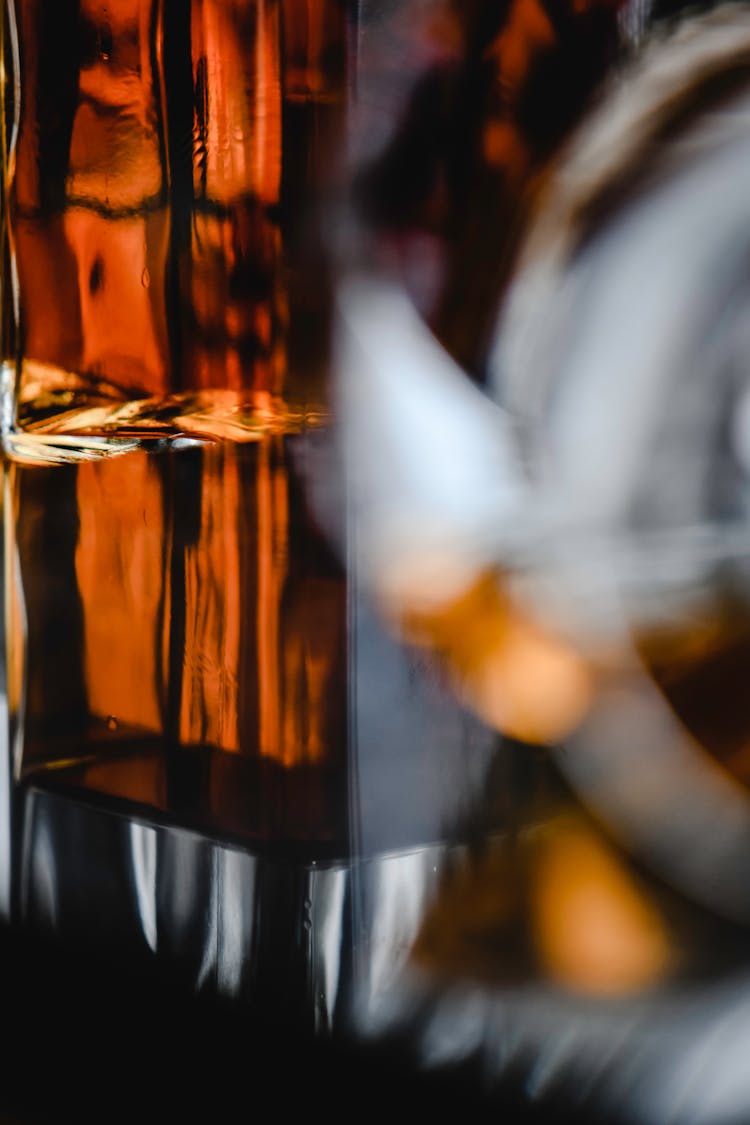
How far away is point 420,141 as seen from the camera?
0.85 ft

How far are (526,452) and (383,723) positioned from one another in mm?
77

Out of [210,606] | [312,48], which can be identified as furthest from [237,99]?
[210,606]

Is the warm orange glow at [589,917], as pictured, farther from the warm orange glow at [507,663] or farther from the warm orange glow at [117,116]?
the warm orange glow at [117,116]

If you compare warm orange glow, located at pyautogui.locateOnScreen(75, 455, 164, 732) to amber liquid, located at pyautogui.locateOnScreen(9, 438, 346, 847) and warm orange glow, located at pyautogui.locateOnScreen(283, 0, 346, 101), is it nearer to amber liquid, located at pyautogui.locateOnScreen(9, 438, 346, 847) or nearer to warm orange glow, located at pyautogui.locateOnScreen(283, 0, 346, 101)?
amber liquid, located at pyautogui.locateOnScreen(9, 438, 346, 847)

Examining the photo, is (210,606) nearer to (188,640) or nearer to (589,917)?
(188,640)

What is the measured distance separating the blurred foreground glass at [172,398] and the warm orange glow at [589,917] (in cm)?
6

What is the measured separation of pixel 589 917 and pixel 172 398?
175mm

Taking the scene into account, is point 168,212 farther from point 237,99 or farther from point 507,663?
point 507,663

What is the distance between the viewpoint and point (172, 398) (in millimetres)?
296

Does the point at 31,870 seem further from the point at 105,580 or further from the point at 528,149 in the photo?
the point at 528,149

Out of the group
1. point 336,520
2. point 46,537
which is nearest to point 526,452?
point 336,520

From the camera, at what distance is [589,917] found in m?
0.27

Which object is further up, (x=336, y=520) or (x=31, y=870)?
(x=336, y=520)

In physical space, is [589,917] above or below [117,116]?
below
